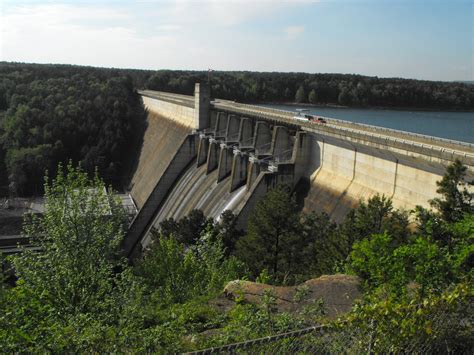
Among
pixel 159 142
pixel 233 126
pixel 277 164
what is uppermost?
pixel 233 126

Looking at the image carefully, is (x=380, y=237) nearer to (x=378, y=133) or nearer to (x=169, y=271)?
(x=169, y=271)

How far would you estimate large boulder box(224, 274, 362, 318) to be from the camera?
8688mm

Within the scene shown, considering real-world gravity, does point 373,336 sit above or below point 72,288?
above

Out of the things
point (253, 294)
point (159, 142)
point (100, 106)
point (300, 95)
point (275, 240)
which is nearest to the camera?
point (253, 294)

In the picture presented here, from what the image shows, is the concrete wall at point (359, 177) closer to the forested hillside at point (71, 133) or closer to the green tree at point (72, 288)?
the green tree at point (72, 288)

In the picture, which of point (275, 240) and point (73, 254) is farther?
point (275, 240)

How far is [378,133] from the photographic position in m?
23.5

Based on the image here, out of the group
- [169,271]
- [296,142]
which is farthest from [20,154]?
[169,271]

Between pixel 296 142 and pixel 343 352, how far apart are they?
19566 mm

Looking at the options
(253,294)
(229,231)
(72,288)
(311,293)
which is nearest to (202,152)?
(229,231)

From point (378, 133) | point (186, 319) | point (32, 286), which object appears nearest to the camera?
point (186, 319)

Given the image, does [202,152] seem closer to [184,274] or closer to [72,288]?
[184,274]

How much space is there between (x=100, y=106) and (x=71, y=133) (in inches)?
231

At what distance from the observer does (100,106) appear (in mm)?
65750
